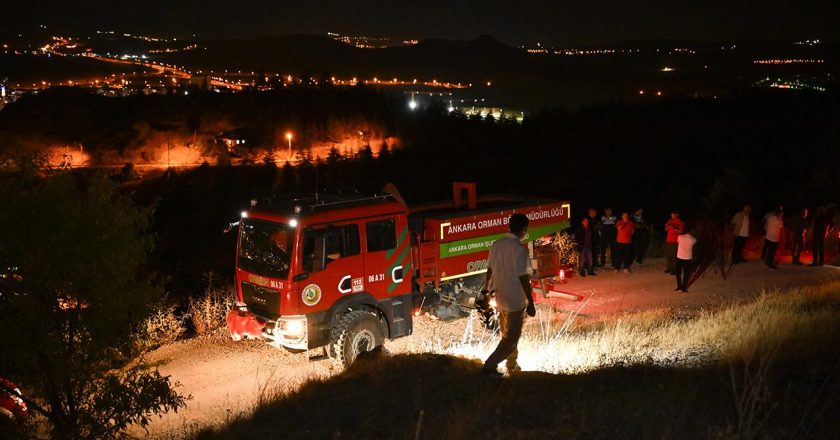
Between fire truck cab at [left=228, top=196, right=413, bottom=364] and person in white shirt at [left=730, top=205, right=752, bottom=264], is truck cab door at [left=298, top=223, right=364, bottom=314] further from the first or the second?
person in white shirt at [left=730, top=205, right=752, bottom=264]

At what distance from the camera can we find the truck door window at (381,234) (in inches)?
412

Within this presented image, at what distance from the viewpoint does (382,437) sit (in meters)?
6.09

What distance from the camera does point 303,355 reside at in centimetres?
1121

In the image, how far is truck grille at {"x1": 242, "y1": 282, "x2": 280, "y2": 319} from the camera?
9.94 meters

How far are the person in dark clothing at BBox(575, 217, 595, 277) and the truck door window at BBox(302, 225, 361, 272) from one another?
322 inches

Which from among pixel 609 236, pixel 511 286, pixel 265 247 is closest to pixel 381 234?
pixel 265 247

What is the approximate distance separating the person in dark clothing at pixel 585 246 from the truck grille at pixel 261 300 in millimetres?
9031

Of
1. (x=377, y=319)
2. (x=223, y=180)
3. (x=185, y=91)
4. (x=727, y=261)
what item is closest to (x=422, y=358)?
(x=377, y=319)

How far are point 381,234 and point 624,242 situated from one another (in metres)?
8.35

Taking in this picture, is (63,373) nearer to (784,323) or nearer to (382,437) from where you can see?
(382,437)

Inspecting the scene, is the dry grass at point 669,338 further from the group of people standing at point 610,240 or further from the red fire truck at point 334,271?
the group of people standing at point 610,240

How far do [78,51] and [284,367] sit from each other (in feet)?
490

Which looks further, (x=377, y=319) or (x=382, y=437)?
(x=377, y=319)

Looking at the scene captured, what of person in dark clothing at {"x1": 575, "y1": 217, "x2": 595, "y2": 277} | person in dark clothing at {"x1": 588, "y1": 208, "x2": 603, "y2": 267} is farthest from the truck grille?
person in dark clothing at {"x1": 588, "y1": 208, "x2": 603, "y2": 267}
